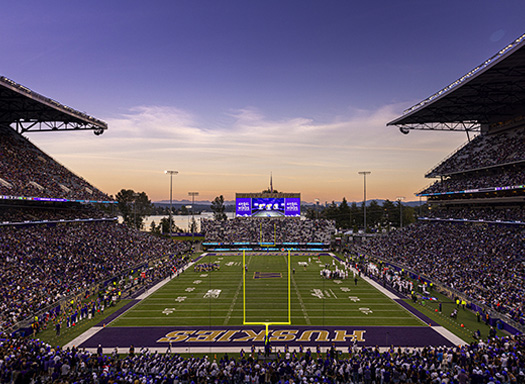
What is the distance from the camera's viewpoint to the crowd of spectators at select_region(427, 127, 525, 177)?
27.6 metres

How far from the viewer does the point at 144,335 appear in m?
15.1

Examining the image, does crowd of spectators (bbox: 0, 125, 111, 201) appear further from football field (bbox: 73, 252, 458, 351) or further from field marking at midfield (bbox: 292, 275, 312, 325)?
field marking at midfield (bbox: 292, 275, 312, 325)

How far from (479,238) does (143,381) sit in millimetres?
26638

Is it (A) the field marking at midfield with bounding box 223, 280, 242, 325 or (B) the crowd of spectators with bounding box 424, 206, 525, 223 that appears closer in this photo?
(A) the field marking at midfield with bounding box 223, 280, 242, 325

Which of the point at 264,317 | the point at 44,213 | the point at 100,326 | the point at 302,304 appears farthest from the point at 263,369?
the point at 44,213

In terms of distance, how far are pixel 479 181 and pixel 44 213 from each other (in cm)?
3872

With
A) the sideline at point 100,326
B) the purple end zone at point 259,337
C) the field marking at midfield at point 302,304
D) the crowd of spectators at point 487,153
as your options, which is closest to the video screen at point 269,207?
the crowd of spectators at point 487,153

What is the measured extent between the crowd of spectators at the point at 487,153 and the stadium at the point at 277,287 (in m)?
0.19

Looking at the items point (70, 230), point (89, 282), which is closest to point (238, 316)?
point (89, 282)

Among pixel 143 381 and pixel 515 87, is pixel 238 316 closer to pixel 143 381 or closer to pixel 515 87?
pixel 143 381

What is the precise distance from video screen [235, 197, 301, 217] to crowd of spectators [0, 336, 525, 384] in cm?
3693

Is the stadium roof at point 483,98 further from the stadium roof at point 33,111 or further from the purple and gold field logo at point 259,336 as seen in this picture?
the stadium roof at point 33,111

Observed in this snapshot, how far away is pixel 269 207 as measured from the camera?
158ft

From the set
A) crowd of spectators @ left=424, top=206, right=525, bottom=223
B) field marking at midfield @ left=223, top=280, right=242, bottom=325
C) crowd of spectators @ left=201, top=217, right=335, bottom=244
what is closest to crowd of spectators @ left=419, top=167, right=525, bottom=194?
crowd of spectators @ left=424, top=206, right=525, bottom=223
